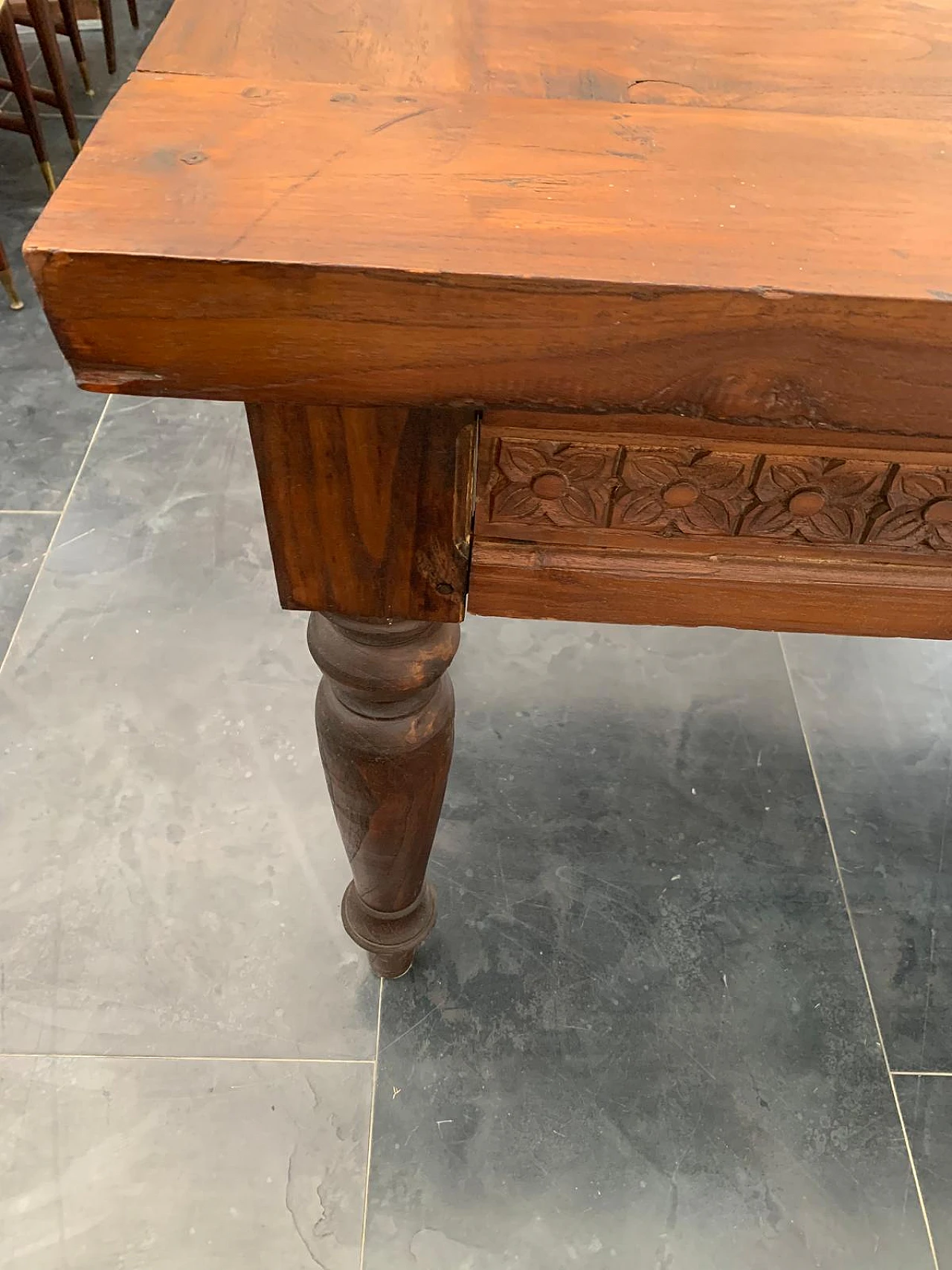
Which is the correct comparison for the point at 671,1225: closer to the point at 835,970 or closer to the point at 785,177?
the point at 835,970

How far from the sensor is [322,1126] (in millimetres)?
745

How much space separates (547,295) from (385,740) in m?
0.31

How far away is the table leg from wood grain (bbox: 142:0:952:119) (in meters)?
0.15

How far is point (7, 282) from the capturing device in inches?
58.5

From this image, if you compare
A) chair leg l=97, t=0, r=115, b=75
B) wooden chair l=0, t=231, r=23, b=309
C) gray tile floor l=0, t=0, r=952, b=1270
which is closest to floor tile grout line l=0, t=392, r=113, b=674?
gray tile floor l=0, t=0, r=952, b=1270

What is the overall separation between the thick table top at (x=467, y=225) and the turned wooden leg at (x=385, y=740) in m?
0.18

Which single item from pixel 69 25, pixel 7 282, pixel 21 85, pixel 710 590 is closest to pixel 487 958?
pixel 710 590

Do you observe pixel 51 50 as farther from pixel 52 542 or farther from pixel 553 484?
pixel 553 484

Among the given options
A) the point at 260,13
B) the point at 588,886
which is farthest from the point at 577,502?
the point at 588,886

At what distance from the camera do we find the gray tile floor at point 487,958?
0.71 m

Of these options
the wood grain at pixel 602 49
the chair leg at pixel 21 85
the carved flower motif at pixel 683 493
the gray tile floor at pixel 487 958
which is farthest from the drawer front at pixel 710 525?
the chair leg at pixel 21 85

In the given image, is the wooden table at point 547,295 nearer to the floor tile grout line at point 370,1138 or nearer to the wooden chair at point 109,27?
the floor tile grout line at point 370,1138

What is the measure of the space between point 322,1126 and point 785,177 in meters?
0.71

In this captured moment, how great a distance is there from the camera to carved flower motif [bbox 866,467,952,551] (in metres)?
0.40
